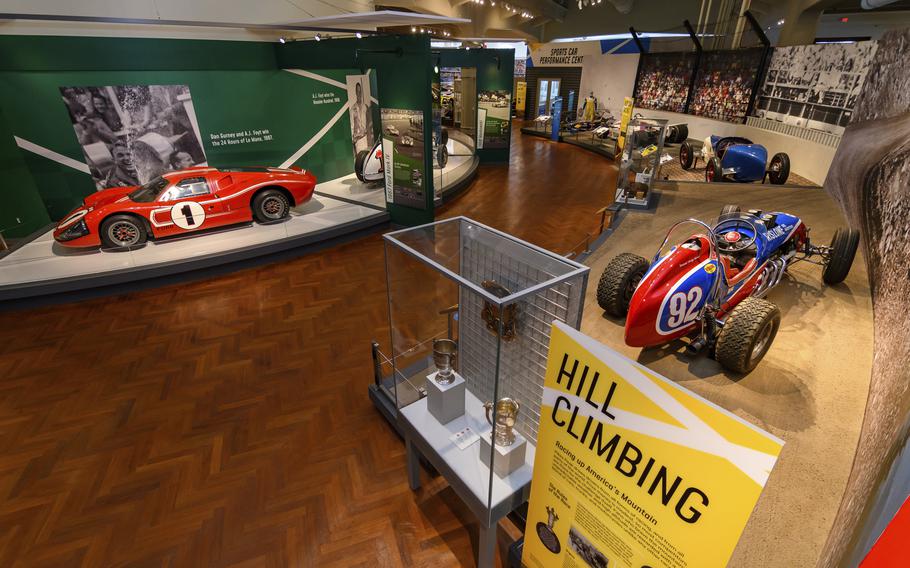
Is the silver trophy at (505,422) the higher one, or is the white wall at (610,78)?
the white wall at (610,78)

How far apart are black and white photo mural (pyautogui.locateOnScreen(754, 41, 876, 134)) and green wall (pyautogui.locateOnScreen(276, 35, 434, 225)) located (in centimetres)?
760

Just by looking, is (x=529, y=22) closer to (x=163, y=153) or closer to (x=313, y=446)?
(x=163, y=153)

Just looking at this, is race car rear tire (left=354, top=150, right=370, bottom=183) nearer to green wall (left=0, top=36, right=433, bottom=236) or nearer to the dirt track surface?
green wall (left=0, top=36, right=433, bottom=236)

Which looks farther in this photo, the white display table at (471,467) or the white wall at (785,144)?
the white wall at (785,144)

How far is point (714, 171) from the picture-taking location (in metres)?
8.96

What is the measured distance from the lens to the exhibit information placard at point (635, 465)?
1117 mm

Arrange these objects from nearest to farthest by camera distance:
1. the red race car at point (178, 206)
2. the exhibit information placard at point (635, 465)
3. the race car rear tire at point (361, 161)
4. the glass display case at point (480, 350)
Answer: the exhibit information placard at point (635, 465), the glass display case at point (480, 350), the red race car at point (178, 206), the race car rear tire at point (361, 161)

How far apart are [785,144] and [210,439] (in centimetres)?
1222

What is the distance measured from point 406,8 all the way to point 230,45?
7.79m

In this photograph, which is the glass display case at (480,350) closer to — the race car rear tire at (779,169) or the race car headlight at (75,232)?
the race car headlight at (75,232)

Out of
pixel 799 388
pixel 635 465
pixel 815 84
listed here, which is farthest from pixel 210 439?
pixel 815 84

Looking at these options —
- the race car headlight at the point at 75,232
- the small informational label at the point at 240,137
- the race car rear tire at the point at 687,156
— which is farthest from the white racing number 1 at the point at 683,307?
the race car rear tire at the point at 687,156

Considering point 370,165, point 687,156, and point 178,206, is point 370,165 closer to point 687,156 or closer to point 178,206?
point 178,206

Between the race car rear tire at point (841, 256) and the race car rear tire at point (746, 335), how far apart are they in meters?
1.86
